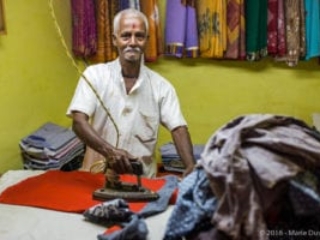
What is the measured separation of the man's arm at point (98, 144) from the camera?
5.18 feet

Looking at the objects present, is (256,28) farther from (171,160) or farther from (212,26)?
(171,160)

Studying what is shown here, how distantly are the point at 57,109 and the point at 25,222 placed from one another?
1.50 meters

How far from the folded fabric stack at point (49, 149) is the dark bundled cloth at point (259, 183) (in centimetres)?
139

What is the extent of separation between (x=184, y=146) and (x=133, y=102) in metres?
0.33

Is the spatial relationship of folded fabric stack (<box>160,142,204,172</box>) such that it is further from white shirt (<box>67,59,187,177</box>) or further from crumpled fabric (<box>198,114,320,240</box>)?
crumpled fabric (<box>198,114,320,240</box>)

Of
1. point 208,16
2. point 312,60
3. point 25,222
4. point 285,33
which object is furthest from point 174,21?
point 25,222

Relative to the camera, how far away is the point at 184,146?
214 centimetres

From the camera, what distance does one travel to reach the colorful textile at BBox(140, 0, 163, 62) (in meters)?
→ 2.85

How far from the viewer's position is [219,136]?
3.51 feet

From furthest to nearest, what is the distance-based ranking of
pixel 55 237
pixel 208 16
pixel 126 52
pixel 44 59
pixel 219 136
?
1. pixel 208 16
2. pixel 44 59
3. pixel 126 52
4. pixel 55 237
5. pixel 219 136

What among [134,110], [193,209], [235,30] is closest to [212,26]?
[235,30]

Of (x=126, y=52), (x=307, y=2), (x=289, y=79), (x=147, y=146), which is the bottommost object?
(x=147, y=146)

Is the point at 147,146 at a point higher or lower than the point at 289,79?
lower

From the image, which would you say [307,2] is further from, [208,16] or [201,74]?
[201,74]
